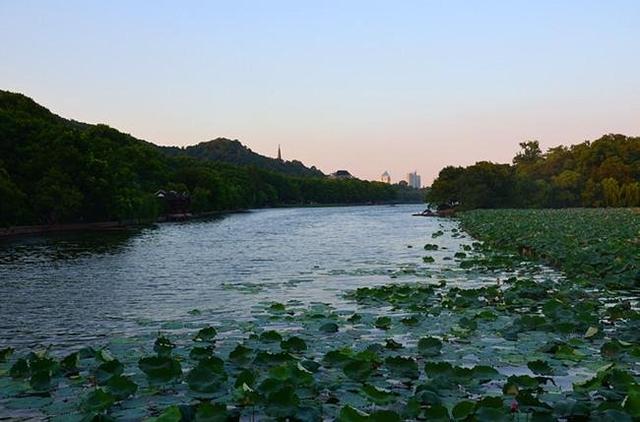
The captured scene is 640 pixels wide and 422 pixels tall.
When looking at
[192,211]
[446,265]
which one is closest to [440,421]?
[446,265]

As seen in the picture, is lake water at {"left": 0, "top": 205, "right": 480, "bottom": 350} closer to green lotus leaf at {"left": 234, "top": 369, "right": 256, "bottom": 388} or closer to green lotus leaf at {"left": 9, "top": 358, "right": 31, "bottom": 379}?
green lotus leaf at {"left": 9, "top": 358, "right": 31, "bottom": 379}

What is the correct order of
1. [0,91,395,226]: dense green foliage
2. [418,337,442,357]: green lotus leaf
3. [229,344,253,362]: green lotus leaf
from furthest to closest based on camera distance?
[0,91,395,226]: dense green foliage, [418,337,442,357]: green lotus leaf, [229,344,253,362]: green lotus leaf

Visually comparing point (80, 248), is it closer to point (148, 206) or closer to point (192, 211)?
point (148, 206)

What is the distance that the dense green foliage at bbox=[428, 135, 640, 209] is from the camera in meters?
85.2

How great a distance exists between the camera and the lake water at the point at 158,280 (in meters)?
11.6

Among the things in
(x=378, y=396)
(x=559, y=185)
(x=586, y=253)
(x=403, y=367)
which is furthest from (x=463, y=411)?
(x=559, y=185)

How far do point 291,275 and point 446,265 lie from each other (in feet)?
17.5

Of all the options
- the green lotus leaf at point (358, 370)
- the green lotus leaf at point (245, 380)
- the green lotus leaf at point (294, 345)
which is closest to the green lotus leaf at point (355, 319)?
the green lotus leaf at point (294, 345)

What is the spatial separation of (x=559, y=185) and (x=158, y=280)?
8235 centimetres

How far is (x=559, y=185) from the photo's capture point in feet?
296

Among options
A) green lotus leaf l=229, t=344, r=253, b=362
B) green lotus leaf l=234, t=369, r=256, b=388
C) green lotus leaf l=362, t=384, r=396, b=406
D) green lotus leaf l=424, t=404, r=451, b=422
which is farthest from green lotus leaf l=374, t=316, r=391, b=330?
green lotus leaf l=424, t=404, r=451, b=422

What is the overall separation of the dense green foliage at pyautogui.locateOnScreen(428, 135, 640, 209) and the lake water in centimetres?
5787

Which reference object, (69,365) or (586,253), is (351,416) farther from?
(586,253)

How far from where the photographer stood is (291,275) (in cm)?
1914
